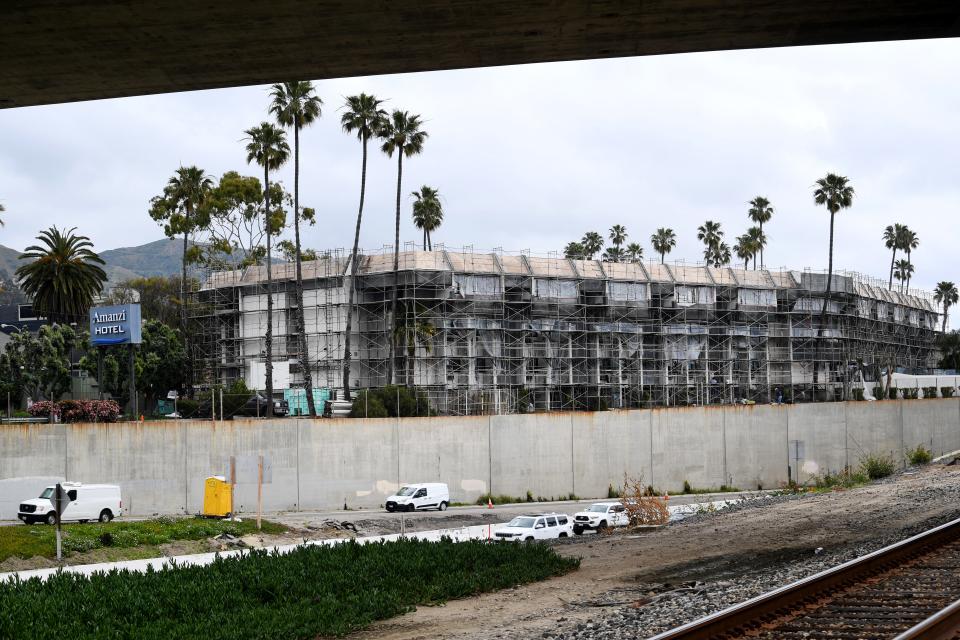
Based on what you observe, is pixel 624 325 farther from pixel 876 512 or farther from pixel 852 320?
pixel 876 512

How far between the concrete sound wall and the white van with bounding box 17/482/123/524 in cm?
270

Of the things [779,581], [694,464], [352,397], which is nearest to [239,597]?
[779,581]

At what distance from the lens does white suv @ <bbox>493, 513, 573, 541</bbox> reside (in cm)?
3748

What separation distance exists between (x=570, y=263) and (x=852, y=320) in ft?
107

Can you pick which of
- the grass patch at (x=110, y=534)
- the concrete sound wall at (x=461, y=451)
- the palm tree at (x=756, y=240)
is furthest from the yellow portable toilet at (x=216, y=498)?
the palm tree at (x=756, y=240)

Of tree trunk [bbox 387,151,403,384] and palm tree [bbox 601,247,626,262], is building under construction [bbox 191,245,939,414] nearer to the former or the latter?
tree trunk [bbox 387,151,403,384]

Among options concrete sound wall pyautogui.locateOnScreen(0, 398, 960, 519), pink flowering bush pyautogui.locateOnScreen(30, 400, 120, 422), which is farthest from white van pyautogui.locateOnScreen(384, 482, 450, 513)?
pink flowering bush pyautogui.locateOnScreen(30, 400, 120, 422)

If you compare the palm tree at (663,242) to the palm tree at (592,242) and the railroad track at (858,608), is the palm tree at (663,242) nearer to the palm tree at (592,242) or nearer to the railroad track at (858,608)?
the palm tree at (592,242)

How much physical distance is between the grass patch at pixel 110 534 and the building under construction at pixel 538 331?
35823 millimetres

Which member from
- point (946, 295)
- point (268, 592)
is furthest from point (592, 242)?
point (268, 592)

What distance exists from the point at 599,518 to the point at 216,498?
16.5 m

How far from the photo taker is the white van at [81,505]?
133 ft

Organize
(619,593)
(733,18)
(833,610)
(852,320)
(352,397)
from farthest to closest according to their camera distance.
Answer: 1. (852,320)
2. (352,397)
3. (733,18)
4. (619,593)
5. (833,610)

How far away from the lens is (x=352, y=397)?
75500 millimetres
